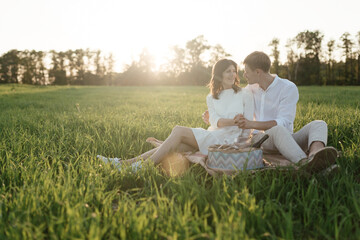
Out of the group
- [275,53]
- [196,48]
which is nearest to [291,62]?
[275,53]

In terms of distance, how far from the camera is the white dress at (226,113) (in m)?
3.84

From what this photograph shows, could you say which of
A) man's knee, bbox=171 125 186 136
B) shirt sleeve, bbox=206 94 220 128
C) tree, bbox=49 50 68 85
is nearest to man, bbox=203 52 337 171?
shirt sleeve, bbox=206 94 220 128

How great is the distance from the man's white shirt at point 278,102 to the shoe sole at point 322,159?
0.89 meters

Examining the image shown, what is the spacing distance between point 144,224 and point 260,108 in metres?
2.78

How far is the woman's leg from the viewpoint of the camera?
142 inches

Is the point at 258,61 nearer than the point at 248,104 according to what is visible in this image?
Yes

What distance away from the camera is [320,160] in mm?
2830

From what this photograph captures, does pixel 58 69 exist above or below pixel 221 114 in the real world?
above

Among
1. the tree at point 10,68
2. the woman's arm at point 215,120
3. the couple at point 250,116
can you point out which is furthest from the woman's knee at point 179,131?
the tree at point 10,68

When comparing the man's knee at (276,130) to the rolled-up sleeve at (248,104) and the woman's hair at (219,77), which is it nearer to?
the rolled-up sleeve at (248,104)

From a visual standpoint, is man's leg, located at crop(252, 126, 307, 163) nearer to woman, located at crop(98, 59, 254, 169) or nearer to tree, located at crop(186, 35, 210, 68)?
woman, located at crop(98, 59, 254, 169)

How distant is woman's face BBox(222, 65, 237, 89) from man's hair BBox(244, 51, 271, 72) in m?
0.23

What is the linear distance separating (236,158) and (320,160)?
30.7 inches

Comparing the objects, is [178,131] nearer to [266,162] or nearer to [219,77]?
[219,77]
